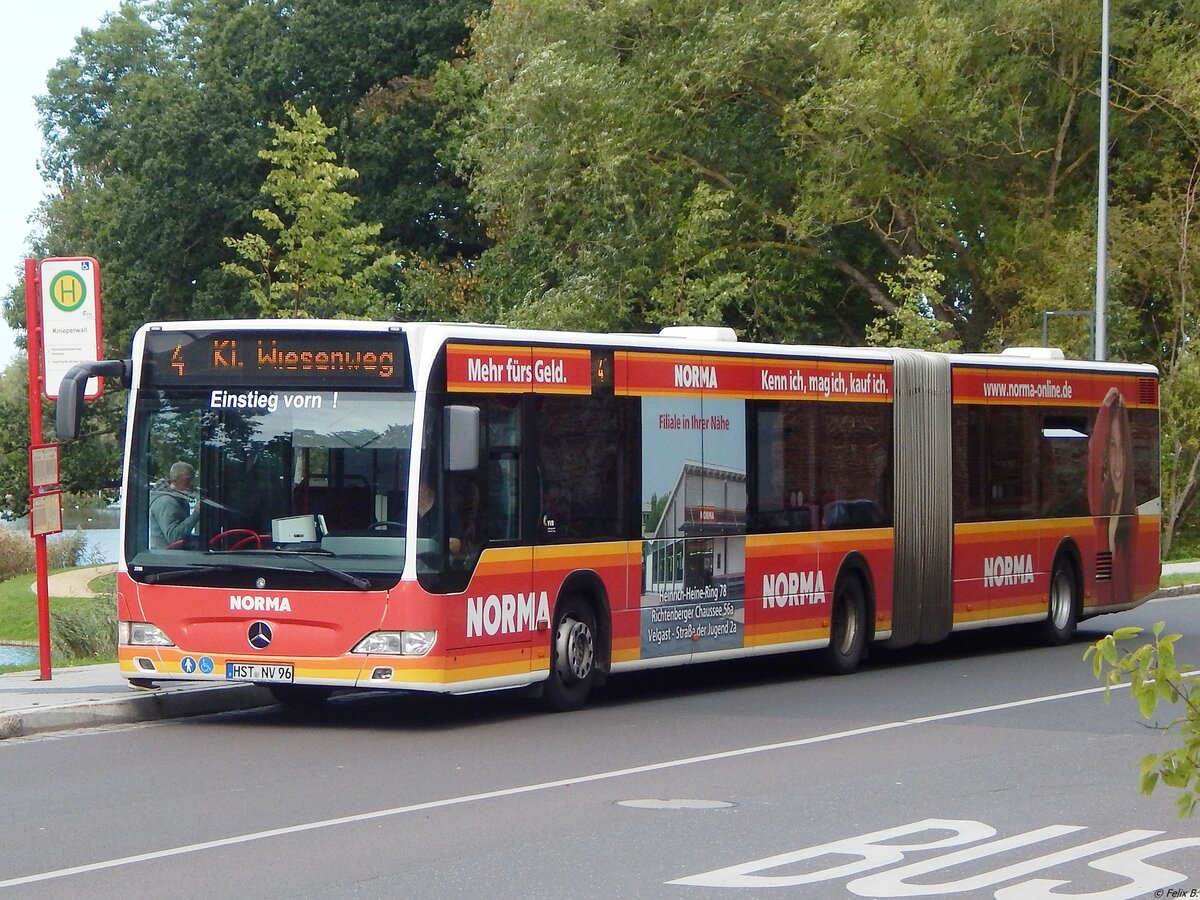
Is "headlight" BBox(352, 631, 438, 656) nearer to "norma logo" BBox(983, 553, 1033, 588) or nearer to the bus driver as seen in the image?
the bus driver

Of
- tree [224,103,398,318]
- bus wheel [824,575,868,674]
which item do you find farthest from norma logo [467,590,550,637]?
tree [224,103,398,318]

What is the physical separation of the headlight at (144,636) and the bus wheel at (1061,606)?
35.8ft

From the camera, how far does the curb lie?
13406 millimetres

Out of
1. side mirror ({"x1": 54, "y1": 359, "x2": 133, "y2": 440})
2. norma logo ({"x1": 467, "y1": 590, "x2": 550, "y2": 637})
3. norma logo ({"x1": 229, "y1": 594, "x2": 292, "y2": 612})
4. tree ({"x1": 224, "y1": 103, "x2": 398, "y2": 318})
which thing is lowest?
norma logo ({"x1": 467, "y1": 590, "x2": 550, "y2": 637})

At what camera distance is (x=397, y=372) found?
13734 millimetres

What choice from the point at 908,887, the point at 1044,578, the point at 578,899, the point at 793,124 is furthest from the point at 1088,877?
the point at 793,124

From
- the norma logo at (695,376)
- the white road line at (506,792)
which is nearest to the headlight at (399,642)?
the white road line at (506,792)

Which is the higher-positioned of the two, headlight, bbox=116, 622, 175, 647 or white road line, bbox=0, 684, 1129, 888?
headlight, bbox=116, 622, 175, 647

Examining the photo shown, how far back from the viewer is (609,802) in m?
10.4

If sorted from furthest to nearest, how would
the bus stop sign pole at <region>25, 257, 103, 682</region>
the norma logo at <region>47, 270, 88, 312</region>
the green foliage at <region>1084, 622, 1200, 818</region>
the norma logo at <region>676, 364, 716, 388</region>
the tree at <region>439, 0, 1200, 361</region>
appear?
the tree at <region>439, 0, 1200, 361</region> < the norma logo at <region>676, 364, 716, 388</region> < the norma logo at <region>47, 270, 88, 312</region> < the bus stop sign pole at <region>25, 257, 103, 682</region> < the green foliage at <region>1084, 622, 1200, 818</region>

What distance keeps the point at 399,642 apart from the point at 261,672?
103cm

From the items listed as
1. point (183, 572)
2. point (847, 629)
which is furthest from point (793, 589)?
point (183, 572)

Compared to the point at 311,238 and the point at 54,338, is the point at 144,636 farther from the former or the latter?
the point at 311,238

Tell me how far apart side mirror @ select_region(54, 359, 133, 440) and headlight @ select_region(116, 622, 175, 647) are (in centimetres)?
141
